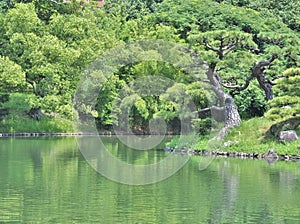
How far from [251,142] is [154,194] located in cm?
1065

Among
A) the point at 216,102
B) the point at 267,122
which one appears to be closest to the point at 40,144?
the point at 216,102

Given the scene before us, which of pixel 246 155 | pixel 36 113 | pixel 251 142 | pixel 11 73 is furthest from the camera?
pixel 36 113

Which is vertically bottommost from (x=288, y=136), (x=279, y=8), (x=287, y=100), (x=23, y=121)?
(x=288, y=136)

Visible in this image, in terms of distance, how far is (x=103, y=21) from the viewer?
51312 millimetres

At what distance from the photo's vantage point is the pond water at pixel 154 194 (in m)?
14.9

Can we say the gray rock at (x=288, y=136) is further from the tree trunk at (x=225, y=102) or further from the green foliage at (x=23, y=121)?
the green foliage at (x=23, y=121)

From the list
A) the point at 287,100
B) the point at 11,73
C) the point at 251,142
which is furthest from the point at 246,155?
the point at 11,73

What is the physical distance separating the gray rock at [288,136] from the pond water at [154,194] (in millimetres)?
1773

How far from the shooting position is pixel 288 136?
27.1 meters

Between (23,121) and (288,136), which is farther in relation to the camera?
(23,121)

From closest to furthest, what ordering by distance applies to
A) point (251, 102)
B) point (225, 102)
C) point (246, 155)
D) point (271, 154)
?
1. point (271, 154)
2. point (246, 155)
3. point (225, 102)
4. point (251, 102)

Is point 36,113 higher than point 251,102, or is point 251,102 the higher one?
point 251,102

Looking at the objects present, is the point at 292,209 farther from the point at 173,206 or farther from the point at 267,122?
the point at 267,122

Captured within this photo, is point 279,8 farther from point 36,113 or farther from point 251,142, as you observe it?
point 251,142
